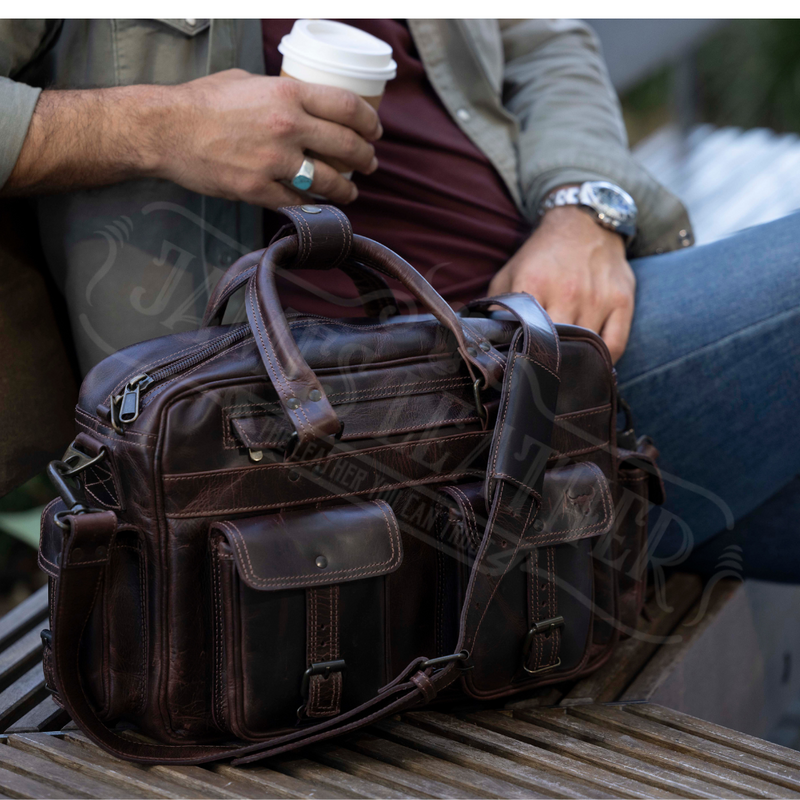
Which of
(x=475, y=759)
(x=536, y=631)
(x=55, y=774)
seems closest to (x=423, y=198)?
(x=536, y=631)

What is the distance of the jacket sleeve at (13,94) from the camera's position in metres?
1.01

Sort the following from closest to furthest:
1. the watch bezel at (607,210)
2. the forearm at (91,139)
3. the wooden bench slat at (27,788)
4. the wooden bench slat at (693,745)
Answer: the wooden bench slat at (27,788) → the wooden bench slat at (693,745) → the forearm at (91,139) → the watch bezel at (607,210)

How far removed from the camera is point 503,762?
0.93 m

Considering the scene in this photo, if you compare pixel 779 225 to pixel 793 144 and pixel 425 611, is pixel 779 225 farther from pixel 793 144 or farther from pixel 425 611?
pixel 793 144

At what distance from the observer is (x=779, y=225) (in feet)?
4.36

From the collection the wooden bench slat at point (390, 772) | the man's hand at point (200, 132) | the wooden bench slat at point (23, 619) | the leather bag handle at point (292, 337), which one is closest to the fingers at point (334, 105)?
the man's hand at point (200, 132)

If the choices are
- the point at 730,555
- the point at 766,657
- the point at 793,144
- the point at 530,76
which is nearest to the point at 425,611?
the point at 730,555

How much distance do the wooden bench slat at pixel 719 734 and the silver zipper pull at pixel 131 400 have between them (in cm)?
73

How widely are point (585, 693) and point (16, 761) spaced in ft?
2.32

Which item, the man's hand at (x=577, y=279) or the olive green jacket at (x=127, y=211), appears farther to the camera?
the man's hand at (x=577, y=279)

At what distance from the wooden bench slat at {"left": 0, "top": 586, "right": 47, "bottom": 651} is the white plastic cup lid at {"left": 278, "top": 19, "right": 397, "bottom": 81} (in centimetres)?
96

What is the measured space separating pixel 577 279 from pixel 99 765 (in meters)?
0.95

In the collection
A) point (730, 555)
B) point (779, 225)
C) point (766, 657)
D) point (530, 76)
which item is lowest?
point (766, 657)

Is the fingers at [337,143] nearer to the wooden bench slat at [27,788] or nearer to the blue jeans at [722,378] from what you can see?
the blue jeans at [722,378]
